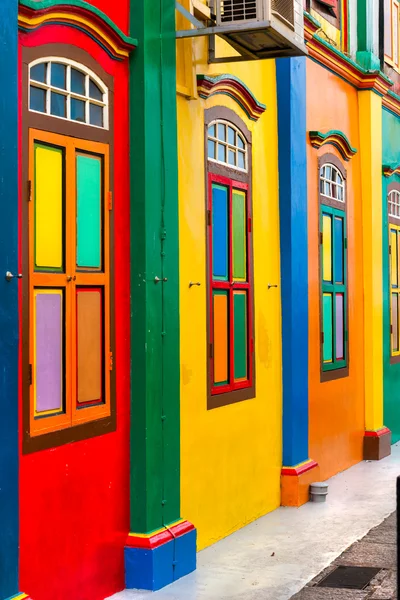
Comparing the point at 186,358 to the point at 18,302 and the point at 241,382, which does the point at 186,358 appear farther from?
the point at 18,302

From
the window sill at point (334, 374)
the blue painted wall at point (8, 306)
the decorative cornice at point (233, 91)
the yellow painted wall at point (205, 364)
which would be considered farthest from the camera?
the window sill at point (334, 374)

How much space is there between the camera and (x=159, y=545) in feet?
21.6

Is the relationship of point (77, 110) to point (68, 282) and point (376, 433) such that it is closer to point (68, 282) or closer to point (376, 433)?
point (68, 282)

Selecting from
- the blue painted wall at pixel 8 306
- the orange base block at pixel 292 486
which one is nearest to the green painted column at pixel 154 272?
the blue painted wall at pixel 8 306

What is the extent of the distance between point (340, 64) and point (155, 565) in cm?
668

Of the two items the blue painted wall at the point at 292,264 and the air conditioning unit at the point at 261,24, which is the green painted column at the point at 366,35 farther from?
the air conditioning unit at the point at 261,24

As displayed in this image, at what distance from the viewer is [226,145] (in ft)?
27.1

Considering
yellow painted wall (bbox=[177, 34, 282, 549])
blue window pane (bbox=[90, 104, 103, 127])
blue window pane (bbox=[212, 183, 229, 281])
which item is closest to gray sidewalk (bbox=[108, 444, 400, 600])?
yellow painted wall (bbox=[177, 34, 282, 549])

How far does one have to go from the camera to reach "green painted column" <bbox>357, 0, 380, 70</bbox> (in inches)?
477

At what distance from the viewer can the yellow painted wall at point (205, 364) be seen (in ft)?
24.3

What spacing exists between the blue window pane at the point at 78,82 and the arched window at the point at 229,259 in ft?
5.93

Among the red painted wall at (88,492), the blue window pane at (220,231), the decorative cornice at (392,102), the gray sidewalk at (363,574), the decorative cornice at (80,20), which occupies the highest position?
the decorative cornice at (392,102)

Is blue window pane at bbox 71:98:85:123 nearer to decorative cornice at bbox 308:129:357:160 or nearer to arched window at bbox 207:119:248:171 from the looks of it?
arched window at bbox 207:119:248:171

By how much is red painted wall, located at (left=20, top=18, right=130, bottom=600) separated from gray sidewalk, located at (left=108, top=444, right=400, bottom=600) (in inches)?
15.6
